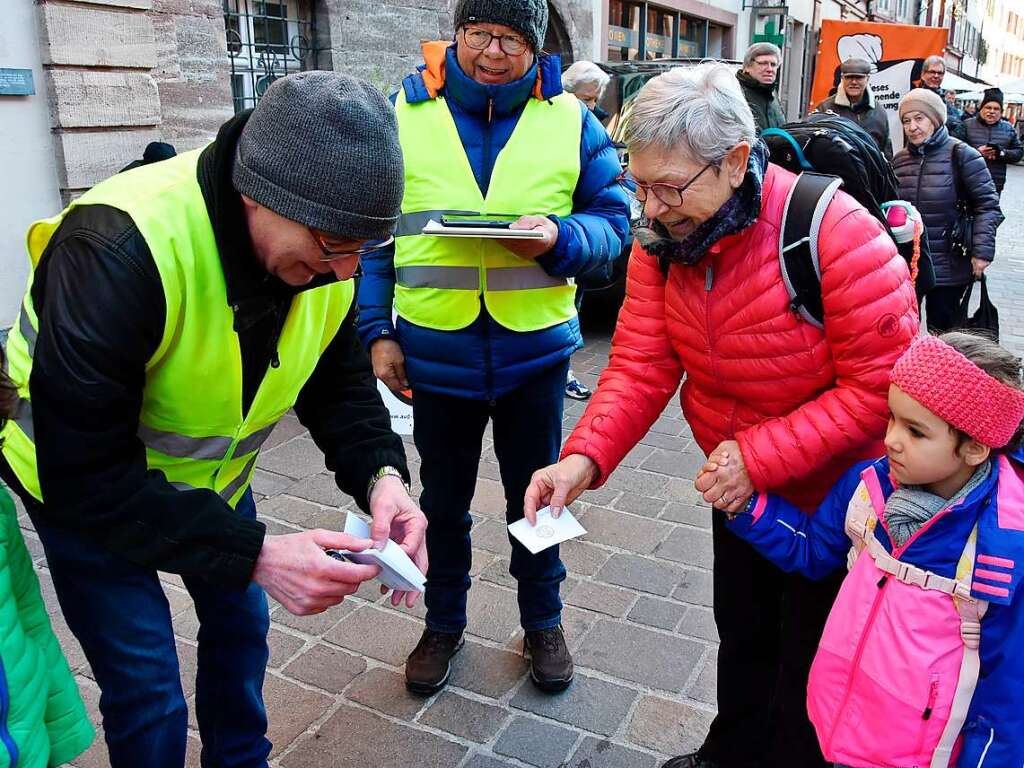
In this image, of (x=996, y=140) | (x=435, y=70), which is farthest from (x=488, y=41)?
(x=996, y=140)

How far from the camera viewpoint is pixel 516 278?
2789 mm

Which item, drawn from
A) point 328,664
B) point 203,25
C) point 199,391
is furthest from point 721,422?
point 203,25

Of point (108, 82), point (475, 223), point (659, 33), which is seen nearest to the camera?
point (475, 223)

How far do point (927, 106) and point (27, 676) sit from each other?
617cm

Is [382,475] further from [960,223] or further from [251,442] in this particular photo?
[960,223]

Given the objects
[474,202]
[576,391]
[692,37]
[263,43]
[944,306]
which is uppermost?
[692,37]

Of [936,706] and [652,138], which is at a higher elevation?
[652,138]

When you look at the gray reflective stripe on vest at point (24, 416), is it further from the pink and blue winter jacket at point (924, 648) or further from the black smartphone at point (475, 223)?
the pink and blue winter jacket at point (924, 648)

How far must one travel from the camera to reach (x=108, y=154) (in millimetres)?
5984

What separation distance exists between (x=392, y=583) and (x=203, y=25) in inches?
235

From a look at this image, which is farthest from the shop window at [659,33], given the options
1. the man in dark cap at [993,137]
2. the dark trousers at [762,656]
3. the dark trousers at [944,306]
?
the dark trousers at [762,656]

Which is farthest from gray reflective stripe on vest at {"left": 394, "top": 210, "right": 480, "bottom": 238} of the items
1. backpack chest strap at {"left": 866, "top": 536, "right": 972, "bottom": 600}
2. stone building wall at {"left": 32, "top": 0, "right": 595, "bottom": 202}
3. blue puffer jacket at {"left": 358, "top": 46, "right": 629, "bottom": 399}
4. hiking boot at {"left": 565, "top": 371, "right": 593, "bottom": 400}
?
stone building wall at {"left": 32, "top": 0, "right": 595, "bottom": 202}

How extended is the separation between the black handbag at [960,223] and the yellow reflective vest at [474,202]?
4.28 m

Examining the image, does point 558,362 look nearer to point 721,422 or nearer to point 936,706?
point 721,422
